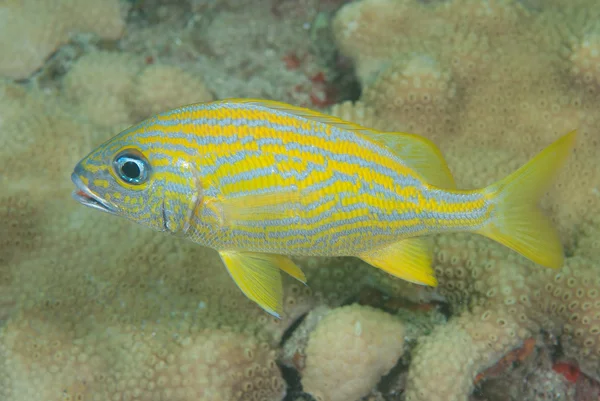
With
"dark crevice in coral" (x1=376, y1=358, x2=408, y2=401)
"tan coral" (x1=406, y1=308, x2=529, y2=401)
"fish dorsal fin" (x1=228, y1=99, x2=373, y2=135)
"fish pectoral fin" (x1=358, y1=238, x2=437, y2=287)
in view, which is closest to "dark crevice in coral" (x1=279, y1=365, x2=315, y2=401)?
"dark crevice in coral" (x1=376, y1=358, x2=408, y2=401)

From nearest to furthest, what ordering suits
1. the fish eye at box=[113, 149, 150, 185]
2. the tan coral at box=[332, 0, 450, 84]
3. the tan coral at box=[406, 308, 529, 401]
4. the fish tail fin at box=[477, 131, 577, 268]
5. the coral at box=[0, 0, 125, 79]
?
the fish eye at box=[113, 149, 150, 185] → the fish tail fin at box=[477, 131, 577, 268] → the tan coral at box=[406, 308, 529, 401] → the tan coral at box=[332, 0, 450, 84] → the coral at box=[0, 0, 125, 79]

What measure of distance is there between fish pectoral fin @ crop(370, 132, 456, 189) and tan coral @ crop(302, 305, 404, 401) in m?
0.91

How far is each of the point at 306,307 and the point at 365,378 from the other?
57 centimetres

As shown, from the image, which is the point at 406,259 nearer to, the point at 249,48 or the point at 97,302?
the point at 97,302

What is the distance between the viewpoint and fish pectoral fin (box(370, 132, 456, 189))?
7.75 ft

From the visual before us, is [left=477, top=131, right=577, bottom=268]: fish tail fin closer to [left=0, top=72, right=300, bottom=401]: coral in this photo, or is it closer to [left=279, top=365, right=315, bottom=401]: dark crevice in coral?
[left=0, top=72, right=300, bottom=401]: coral

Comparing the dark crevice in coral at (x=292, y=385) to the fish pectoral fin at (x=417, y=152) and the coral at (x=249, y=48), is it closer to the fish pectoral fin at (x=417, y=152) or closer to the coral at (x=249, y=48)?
the fish pectoral fin at (x=417, y=152)

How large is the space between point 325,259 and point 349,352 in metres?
0.69

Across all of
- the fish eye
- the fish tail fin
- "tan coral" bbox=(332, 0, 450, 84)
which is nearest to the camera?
the fish eye

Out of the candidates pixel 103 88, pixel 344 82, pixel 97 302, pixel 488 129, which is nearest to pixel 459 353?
pixel 488 129

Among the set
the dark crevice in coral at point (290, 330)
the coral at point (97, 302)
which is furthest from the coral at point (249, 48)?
the dark crevice in coral at point (290, 330)

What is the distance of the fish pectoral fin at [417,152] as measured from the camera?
93.0 inches

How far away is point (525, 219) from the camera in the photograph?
2309 millimetres

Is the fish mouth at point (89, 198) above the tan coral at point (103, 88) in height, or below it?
above
